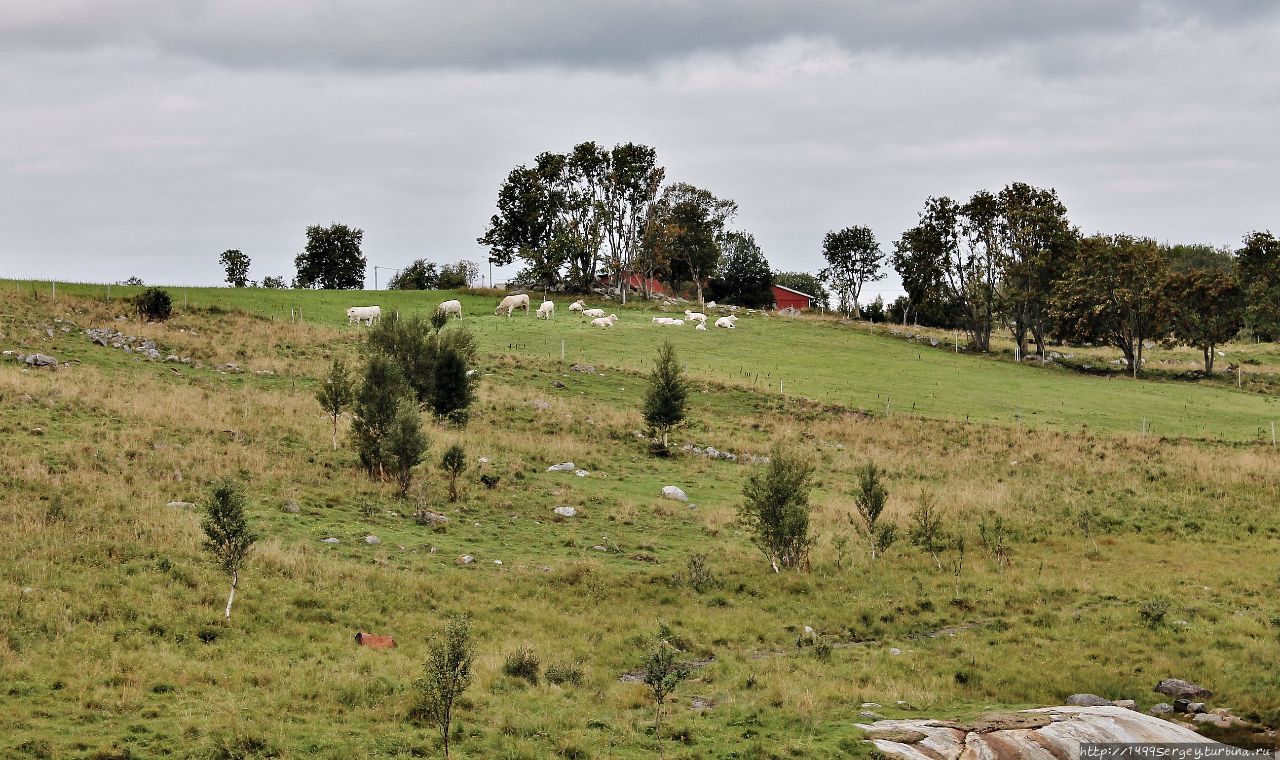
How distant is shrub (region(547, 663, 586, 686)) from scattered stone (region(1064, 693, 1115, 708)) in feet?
29.4

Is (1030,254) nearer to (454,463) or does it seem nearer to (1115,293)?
(1115,293)

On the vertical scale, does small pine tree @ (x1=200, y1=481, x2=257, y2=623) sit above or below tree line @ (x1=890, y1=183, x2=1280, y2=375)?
below

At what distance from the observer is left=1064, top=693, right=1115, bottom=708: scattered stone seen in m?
18.0

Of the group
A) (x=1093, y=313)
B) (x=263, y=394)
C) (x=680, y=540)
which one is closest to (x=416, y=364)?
(x=263, y=394)

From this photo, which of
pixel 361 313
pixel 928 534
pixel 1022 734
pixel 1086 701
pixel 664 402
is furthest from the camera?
pixel 361 313

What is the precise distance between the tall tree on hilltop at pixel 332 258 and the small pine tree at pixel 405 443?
97085 millimetres

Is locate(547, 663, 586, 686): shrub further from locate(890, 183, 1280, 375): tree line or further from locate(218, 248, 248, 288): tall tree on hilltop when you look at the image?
locate(218, 248, 248, 288): tall tree on hilltop

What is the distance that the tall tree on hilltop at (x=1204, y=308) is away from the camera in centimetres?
7731

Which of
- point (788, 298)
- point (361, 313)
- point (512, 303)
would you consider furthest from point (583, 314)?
point (788, 298)

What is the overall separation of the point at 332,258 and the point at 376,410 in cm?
9632

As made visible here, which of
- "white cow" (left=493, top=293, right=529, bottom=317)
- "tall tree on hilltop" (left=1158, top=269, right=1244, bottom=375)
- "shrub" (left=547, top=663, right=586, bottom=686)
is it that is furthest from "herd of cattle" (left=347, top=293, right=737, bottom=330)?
"shrub" (left=547, top=663, right=586, bottom=686)

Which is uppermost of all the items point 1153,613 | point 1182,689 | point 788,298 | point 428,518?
point 788,298

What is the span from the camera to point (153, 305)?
59594 mm

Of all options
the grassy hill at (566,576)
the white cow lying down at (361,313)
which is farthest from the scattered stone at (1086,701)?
the white cow lying down at (361,313)
